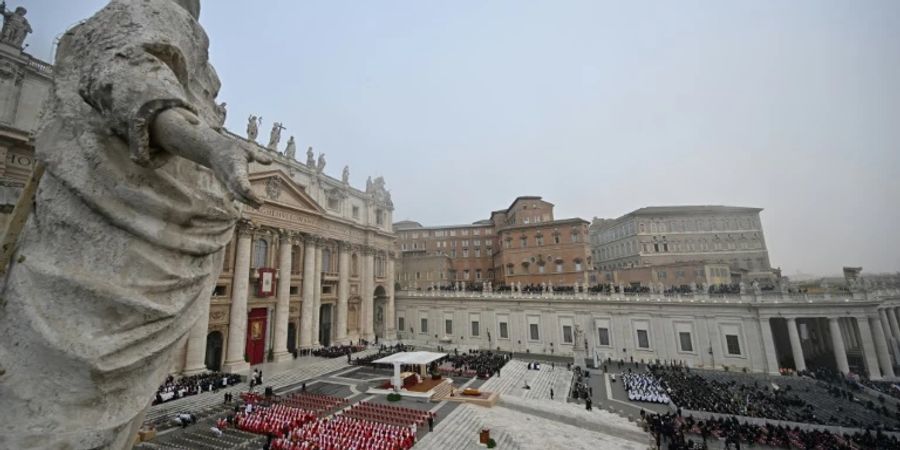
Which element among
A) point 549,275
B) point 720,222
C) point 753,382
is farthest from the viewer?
point 720,222

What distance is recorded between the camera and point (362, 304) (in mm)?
36875

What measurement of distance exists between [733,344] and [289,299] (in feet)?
111

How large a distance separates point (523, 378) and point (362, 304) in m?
19.2

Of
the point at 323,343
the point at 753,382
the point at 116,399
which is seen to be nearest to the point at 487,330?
the point at 323,343

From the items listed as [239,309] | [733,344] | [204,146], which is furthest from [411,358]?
[733,344]

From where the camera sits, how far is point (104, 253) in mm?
1913

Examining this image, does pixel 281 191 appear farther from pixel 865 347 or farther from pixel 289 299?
pixel 865 347

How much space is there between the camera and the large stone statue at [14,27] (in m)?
16.5

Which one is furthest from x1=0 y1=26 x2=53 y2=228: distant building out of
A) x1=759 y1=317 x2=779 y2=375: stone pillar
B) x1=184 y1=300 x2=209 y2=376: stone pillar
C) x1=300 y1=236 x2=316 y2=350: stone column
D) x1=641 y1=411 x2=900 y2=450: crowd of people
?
x1=759 y1=317 x2=779 y2=375: stone pillar

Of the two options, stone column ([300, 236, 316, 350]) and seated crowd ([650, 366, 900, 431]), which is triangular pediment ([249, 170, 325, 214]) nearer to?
stone column ([300, 236, 316, 350])

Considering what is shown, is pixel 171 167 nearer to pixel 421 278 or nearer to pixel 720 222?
pixel 421 278

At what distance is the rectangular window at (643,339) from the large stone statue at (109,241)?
3316 cm

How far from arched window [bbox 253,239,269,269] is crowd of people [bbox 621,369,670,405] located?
26.1 meters

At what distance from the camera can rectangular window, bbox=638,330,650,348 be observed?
2905cm
